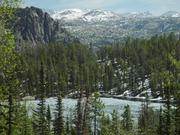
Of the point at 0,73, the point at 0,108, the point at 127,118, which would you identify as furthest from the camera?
the point at 127,118

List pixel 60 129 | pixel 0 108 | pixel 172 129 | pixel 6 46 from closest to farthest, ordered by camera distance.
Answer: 1. pixel 6 46
2. pixel 0 108
3. pixel 172 129
4. pixel 60 129

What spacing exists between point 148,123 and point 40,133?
2820cm

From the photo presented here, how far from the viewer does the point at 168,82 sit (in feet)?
62.0

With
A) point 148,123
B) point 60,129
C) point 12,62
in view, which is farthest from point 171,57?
point 148,123

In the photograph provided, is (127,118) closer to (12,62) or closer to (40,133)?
(40,133)

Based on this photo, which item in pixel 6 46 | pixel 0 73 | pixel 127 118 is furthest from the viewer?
pixel 127 118

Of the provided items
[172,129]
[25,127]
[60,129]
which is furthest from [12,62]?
[60,129]

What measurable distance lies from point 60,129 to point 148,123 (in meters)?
21.0

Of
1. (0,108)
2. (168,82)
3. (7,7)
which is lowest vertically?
(0,108)

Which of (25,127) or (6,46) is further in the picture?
(25,127)

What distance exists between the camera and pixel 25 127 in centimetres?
7856

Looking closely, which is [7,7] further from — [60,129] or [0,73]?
[60,129]

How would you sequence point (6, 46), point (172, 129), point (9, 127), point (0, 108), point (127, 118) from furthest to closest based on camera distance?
point (127, 118)
point (172, 129)
point (9, 127)
point (0, 108)
point (6, 46)

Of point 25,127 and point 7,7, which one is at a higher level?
point 7,7
